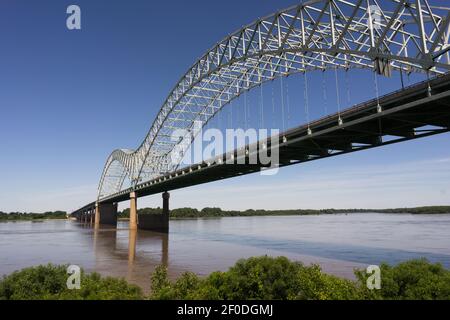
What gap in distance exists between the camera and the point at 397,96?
2156 cm

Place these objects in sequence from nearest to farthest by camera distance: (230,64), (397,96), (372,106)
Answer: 1. (397,96)
2. (372,106)
3. (230,64)

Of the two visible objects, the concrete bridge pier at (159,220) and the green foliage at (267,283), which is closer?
the green foliage at (267,283)

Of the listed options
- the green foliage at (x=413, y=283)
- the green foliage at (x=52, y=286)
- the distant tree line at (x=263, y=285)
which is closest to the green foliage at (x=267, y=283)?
the distant tree line at (x=263, y=285)

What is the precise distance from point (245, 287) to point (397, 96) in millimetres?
14278

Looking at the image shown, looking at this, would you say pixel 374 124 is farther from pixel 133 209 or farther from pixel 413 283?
pixel 133 209

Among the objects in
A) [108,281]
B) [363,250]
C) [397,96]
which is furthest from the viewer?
[363,250]

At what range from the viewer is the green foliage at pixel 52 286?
36.9 feet

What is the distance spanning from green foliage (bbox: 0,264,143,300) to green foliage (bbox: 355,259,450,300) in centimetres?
768

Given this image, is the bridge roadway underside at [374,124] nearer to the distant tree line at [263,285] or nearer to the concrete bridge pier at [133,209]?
the distant tree line at [263,285]

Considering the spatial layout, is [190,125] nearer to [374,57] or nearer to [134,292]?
[374,57]

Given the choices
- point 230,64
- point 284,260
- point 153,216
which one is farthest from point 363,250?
point 153,216

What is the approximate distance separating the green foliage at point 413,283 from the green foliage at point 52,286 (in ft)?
25.2

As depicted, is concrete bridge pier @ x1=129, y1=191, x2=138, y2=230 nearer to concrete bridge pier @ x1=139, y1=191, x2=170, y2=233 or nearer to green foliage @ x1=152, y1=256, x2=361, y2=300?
concrete bridge pier @ x1=139, y1=191, x2=170, y2=233

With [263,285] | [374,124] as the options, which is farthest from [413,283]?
[374,124]
